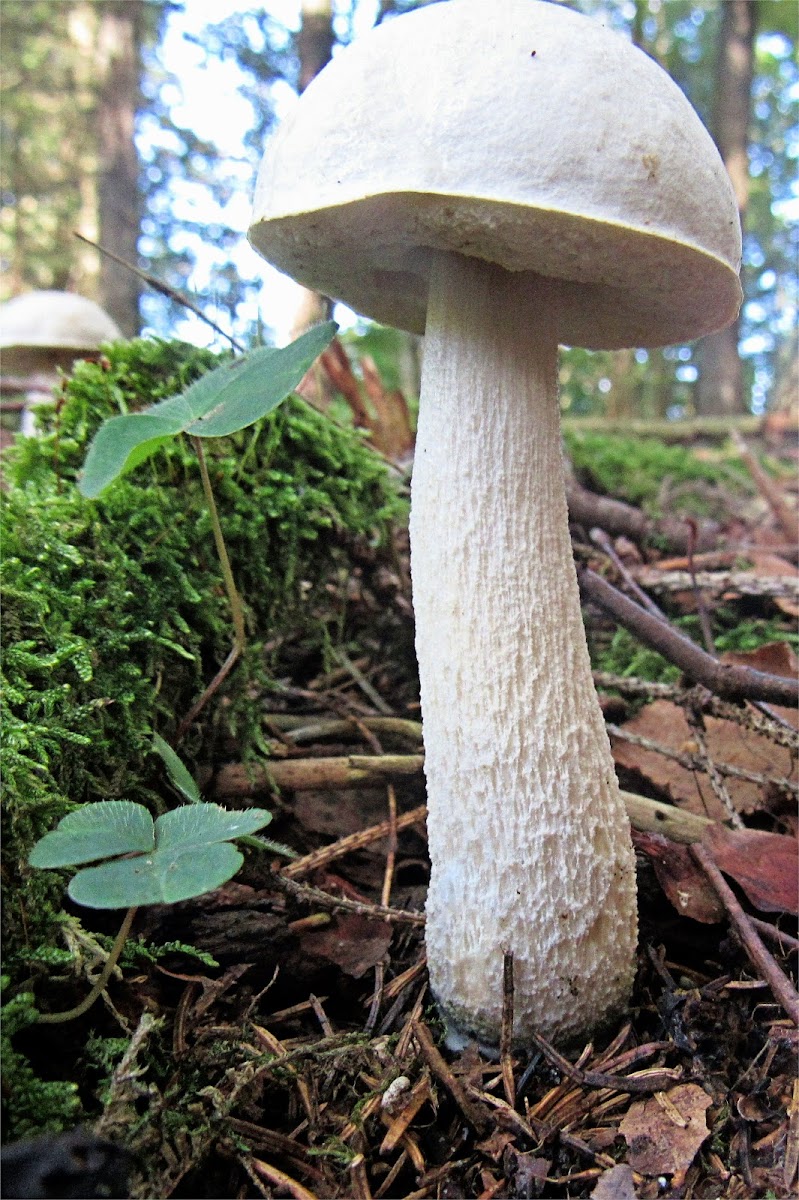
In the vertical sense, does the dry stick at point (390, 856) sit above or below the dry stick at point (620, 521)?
below

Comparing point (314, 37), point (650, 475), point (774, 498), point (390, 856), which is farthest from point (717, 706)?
point (314, 37)

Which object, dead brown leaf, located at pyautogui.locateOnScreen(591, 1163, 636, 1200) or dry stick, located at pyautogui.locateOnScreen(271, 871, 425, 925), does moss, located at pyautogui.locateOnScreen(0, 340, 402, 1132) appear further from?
dead brown leaf, located at pyautogui.locateOnScreen(591, 1163, 636, 1200)

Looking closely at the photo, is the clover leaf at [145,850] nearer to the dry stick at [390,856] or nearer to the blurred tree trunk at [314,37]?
the dry stick at [390,856]

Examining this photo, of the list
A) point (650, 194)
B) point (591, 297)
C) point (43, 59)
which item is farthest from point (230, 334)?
point (43, 59)

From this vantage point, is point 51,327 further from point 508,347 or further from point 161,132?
point 161,132

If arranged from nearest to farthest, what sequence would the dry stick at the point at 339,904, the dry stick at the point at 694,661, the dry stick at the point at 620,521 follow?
the dry stick at the point at 339,904 → the dry stick at the point at 694,661 → the dry stick at the point at 620,521

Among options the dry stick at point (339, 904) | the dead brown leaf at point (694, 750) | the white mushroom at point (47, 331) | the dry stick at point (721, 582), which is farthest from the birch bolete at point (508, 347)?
the white mushroom at point (47, 331)

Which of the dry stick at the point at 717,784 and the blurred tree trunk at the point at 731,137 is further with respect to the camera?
the blurred tree trunk at the point at 731,137
